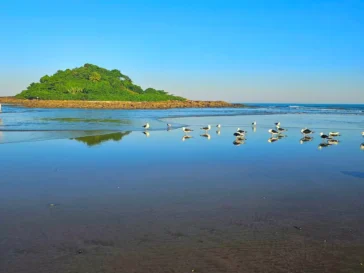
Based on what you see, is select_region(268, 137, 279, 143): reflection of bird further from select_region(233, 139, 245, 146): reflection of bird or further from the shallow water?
the shallow water

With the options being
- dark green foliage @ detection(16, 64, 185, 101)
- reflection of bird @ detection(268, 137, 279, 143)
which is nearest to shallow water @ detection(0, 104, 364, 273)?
reflection of bird @ detection(268, 137, 279, 143)

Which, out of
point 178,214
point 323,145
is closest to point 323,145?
point 323,145

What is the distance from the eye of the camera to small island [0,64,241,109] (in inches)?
3325

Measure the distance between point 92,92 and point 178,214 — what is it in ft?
314

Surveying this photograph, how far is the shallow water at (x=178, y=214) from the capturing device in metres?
5.43

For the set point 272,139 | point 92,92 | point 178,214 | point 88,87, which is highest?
point 88,87

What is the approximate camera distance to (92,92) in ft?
325

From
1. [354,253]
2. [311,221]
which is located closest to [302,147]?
[311,221]

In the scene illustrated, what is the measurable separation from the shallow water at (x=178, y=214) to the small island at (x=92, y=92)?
64.7 m

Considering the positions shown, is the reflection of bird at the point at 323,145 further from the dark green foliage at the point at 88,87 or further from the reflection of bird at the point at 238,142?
the dark green foliage at the point at 88,87

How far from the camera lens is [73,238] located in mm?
6047

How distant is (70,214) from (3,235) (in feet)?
4.47

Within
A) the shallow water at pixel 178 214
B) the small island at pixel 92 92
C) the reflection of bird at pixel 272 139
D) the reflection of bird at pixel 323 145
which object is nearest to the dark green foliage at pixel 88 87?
the small island at pixel 92 92

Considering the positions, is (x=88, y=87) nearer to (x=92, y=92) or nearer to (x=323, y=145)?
(x=92, y=92)
